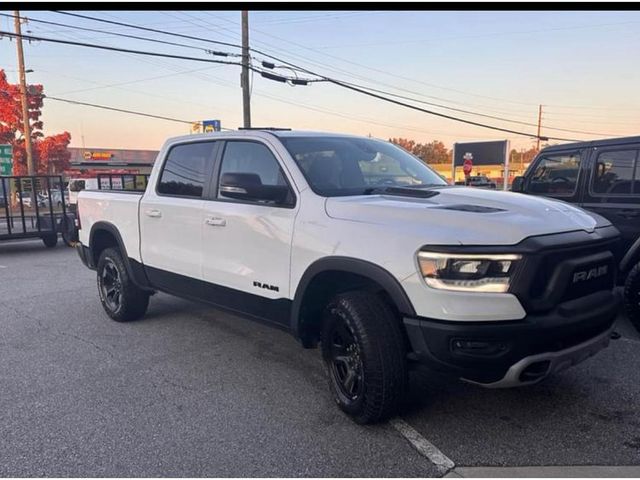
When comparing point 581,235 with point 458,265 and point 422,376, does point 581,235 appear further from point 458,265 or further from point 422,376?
point 422,376

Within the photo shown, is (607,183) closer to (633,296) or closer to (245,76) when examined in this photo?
(633,296)

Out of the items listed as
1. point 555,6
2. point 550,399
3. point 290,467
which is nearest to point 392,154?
point 555,6

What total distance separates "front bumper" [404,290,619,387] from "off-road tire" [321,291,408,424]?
16 centimetres

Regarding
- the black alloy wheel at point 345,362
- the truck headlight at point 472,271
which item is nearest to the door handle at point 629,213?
the truck headlight at point 472,271

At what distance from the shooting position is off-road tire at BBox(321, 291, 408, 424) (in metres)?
3.08

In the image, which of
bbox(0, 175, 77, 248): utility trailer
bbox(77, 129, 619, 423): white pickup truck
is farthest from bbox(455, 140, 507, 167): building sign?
bbox(77, 129, 619, 423): white pickup truck

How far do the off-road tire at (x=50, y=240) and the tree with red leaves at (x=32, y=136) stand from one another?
22621 mm

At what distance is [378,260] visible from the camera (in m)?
3.03

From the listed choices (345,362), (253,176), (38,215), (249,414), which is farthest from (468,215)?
(38,215)

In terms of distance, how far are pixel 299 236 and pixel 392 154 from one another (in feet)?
4.96

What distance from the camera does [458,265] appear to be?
2.76 m

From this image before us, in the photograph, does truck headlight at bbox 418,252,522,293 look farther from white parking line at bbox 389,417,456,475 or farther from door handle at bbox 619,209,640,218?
door handle at bbox 619,209,640,218

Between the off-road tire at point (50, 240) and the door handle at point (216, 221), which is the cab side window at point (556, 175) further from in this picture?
the off-road tire at point (50, 240)

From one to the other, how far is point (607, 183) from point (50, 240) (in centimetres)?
1221
